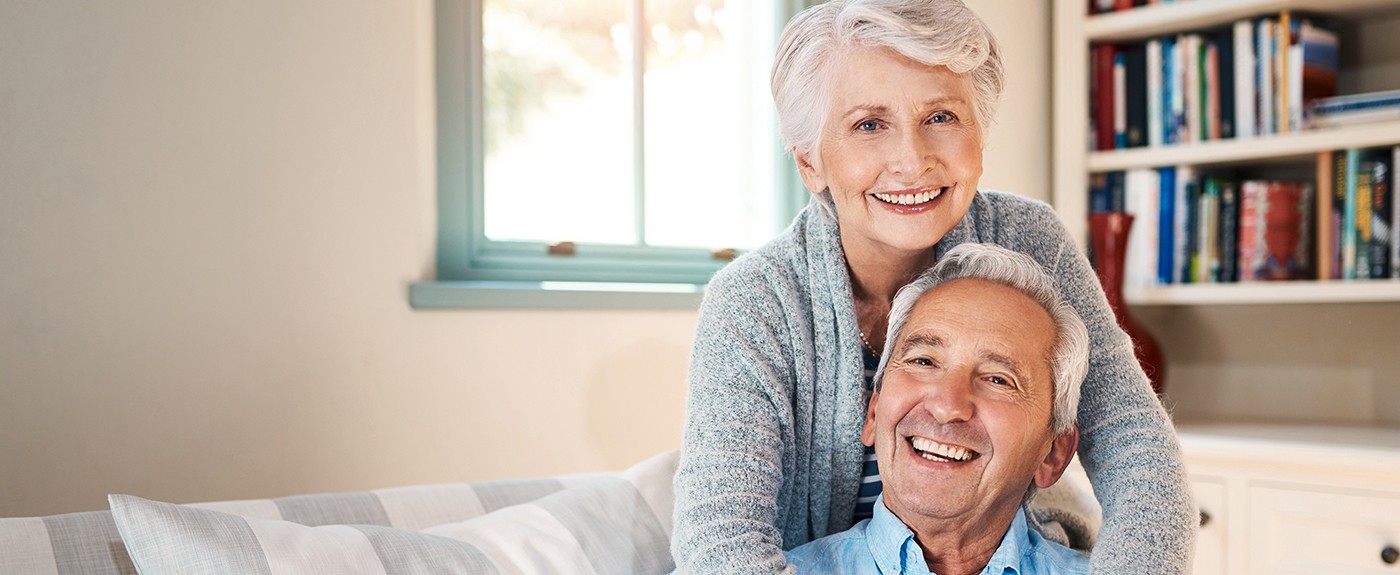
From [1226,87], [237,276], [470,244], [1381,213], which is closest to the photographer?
[237,276]

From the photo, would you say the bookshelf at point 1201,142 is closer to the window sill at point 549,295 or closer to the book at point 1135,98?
the book at point 1135,98

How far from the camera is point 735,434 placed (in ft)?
4.00

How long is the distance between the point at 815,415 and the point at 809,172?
0.29 metres

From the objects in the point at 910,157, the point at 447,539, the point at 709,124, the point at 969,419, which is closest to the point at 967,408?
the point at 969,419

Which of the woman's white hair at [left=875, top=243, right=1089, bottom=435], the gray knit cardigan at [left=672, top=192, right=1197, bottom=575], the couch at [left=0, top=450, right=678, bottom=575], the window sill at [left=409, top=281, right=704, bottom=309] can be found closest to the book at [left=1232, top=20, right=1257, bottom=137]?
the window sill at [left=409, top=281, right=704, bottom=309]

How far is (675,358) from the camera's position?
2.20 meters

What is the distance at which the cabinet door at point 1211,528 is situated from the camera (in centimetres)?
236

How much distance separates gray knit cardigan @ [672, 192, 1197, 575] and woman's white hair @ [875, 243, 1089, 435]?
0.18 ft

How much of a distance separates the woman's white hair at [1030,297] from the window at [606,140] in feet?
2.91

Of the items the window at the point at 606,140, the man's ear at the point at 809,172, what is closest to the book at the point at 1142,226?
the window at the point at 606,140

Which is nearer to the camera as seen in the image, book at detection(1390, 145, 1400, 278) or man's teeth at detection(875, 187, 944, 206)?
man's teeth at detection(875, 187, 944, 206)

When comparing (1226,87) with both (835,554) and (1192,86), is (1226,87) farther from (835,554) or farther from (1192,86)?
(835,554)

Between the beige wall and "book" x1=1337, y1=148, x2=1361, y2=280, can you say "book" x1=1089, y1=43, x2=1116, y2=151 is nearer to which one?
"book" x1=1337, y1=148, x2=1361, y2=280

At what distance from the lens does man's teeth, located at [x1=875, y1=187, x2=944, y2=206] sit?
4.12ft
